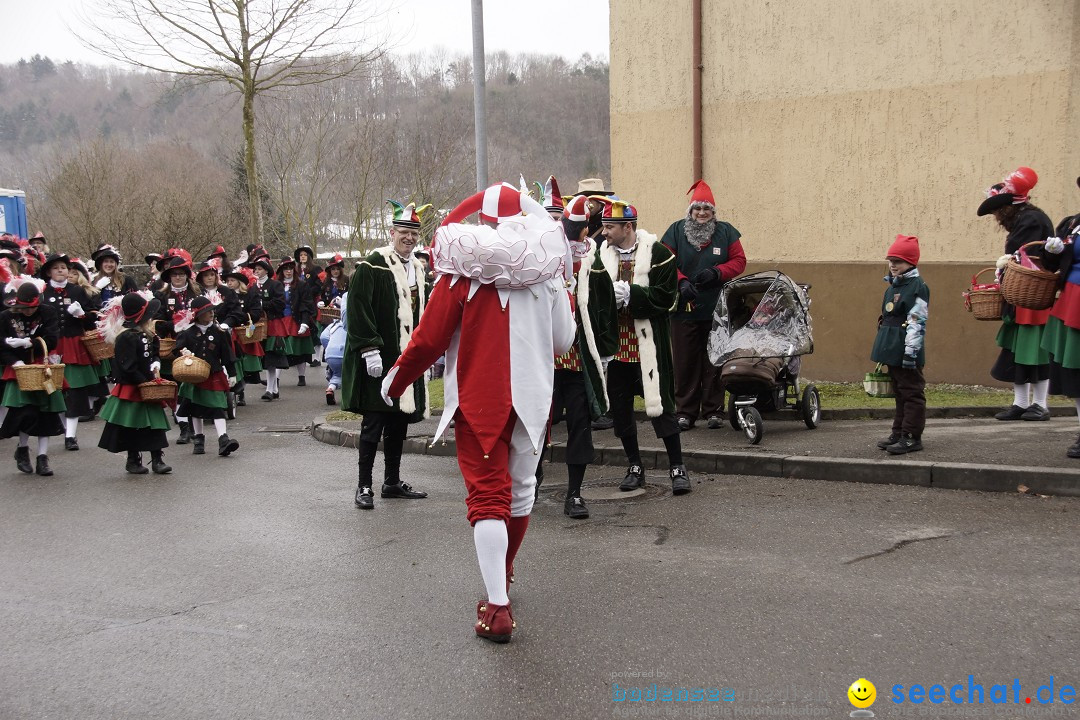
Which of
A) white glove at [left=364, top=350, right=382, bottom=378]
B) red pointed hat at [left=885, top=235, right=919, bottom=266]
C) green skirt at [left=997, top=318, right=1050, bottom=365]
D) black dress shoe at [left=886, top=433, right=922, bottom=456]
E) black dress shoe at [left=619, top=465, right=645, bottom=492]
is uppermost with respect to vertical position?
red pointed hat at [left=885, top=235, right=919, bottom=266]

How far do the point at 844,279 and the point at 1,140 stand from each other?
256ft

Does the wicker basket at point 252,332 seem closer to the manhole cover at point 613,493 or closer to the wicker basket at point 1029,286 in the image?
the manhole cover at point 613,493

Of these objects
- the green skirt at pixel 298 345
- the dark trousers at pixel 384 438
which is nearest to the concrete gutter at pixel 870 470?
the dark trousers at pixel 384 438

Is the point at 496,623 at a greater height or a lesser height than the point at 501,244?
lesser

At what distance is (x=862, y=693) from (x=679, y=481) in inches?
152

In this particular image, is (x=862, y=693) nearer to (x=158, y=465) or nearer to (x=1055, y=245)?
(x=1055, y=245)

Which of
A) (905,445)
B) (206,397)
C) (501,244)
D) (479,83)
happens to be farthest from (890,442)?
(479,83)

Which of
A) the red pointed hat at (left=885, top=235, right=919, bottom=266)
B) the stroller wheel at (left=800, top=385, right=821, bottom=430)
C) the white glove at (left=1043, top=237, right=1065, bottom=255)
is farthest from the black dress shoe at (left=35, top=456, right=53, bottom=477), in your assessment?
the white glove at (left=1043, top=237, right=1065, bottom=255)

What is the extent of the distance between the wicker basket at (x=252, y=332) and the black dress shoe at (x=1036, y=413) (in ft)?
32.3

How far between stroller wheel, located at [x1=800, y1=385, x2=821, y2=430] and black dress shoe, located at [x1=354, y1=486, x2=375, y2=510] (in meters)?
4.11

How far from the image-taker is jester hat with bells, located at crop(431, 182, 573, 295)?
5.13 m

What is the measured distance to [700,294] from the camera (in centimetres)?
1042

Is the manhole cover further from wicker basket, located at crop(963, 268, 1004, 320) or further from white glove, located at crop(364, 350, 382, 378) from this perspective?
wicker basket, located at crop(963, 268, 1004, 320)

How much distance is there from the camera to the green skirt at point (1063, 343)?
752 cm
